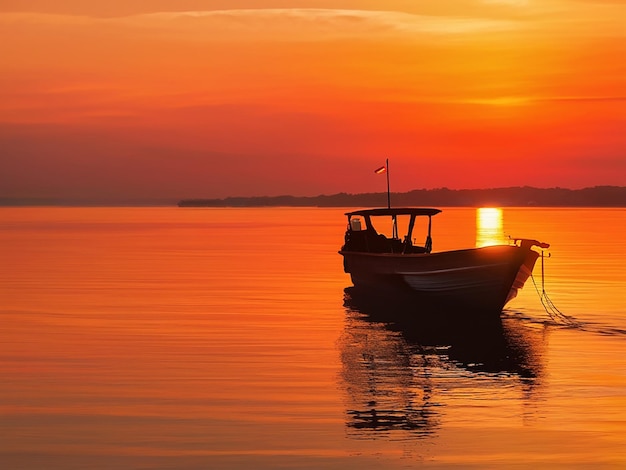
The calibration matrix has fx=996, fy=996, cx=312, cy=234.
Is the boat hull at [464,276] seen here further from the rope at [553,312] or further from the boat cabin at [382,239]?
the boat cabin at [382,239]

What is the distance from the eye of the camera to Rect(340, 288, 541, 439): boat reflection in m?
19.8

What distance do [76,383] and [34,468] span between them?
766 centimetres

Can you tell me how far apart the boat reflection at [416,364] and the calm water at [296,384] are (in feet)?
0.26

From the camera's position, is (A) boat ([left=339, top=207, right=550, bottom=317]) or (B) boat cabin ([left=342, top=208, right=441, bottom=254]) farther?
(B) boat cabin ([left=342, top=208, right=441, bottom=254])

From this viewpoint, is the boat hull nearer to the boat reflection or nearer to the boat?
the boat

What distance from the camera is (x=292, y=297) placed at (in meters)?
46.7

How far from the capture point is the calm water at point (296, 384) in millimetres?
17016

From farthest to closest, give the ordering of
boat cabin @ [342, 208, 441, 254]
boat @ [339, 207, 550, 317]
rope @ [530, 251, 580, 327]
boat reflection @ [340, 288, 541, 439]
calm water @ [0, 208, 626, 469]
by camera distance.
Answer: boat cabin @ [342, 208, 441, 254], rope @ [530, 251, 580, 327], boat @ [339, 207, 550, 317], boat reflection @ [340, 288, 541, 439], calm water @ [0, 208, 626, 469]

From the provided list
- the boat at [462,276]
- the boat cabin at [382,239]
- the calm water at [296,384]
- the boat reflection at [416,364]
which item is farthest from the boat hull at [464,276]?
the boat cabin at [382,239]

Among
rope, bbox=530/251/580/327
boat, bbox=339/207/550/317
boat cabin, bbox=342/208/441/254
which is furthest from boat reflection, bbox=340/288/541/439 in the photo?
boat cabin, bbox=342/208/441/254

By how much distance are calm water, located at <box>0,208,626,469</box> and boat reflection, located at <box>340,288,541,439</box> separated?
0.26ft

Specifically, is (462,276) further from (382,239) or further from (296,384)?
(296,384)

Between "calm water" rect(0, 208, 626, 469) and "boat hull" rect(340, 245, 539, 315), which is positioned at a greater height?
"boat hull" rect(340, 245, 539, 315)

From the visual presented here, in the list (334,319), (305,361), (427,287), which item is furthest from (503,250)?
(305,361)
